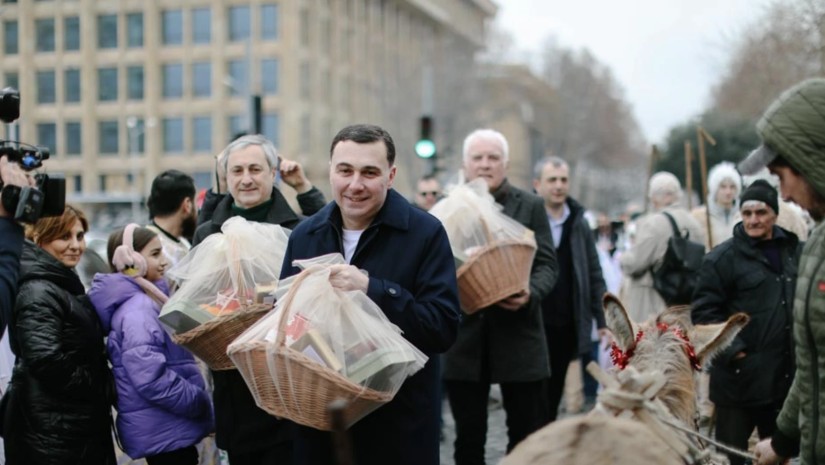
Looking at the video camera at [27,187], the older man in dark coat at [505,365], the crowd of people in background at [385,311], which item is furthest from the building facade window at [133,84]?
the video camera at [27,187]

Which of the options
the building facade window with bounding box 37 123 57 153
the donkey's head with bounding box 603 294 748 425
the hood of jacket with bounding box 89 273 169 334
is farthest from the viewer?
the building facade window with bounding box 37 123 57 153

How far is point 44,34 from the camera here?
2808 inches

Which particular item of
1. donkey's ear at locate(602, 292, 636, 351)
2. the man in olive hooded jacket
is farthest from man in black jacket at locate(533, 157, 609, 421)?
the man in olive hooded jacket

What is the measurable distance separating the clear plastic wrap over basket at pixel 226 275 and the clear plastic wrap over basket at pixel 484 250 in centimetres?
122

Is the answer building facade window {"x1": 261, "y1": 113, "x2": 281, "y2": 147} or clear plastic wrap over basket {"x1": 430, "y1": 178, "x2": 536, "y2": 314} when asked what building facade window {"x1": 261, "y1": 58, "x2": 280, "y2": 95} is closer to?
building facade window {"x1": 261, "y1": 113, "x2": 281, "y2": 147}

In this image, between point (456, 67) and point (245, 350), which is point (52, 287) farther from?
point (456, 67)

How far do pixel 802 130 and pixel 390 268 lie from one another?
1.74 m

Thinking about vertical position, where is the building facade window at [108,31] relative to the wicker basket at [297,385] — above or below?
above

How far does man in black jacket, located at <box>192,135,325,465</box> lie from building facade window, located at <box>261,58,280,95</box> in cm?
6358

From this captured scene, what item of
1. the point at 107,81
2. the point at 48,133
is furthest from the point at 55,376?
the point at 48,133

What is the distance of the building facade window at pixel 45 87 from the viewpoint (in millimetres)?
72125

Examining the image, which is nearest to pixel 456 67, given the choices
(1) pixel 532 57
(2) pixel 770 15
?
(1) pixel 532 57

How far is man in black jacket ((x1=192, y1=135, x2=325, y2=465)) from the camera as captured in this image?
17.0 ft

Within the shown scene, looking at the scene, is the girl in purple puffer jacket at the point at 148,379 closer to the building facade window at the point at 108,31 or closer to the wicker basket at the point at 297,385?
the wicker basket at the point at 297,385
